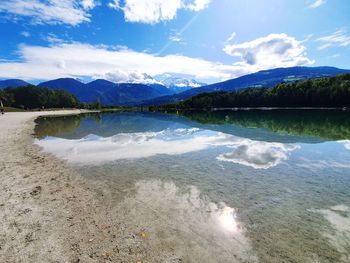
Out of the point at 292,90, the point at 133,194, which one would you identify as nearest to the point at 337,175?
the point at 133,194

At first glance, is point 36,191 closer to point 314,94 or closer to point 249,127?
point 249,127

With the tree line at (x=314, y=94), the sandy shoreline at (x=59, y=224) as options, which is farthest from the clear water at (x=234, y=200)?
the tree line at (x=314, y=94)

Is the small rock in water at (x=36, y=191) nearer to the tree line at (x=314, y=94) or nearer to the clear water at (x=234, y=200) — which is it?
the clear water at (x=234, y=200)

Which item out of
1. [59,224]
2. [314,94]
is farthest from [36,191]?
[314,94]

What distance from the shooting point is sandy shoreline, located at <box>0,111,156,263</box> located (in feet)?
34.6

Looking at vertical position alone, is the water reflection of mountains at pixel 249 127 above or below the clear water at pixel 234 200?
below

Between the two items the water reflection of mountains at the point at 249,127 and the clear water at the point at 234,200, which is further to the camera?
the water reflection of mountains at the point at 249,127

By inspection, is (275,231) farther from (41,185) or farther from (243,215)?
(41,185)

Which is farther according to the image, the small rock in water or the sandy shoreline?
the small rock in water

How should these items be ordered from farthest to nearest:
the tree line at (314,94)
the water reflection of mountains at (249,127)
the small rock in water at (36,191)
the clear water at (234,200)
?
1. the tree line at (314,94)
2. the water reflection of mountains at (249,127)
3. the small rock in water at (36,191)
4. the clear water at (234,200)

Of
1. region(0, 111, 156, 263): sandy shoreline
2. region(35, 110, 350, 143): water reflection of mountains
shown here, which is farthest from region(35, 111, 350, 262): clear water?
region(35, 110, 350, 143): water reflection of mountains

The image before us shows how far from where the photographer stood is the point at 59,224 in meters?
13.1

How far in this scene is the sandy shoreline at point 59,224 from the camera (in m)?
10.5

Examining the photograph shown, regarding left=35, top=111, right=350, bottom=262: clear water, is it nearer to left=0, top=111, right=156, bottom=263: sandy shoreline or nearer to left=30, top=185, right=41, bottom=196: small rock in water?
left=0, top=111, right=156, bottom=263: sandy shoreline
